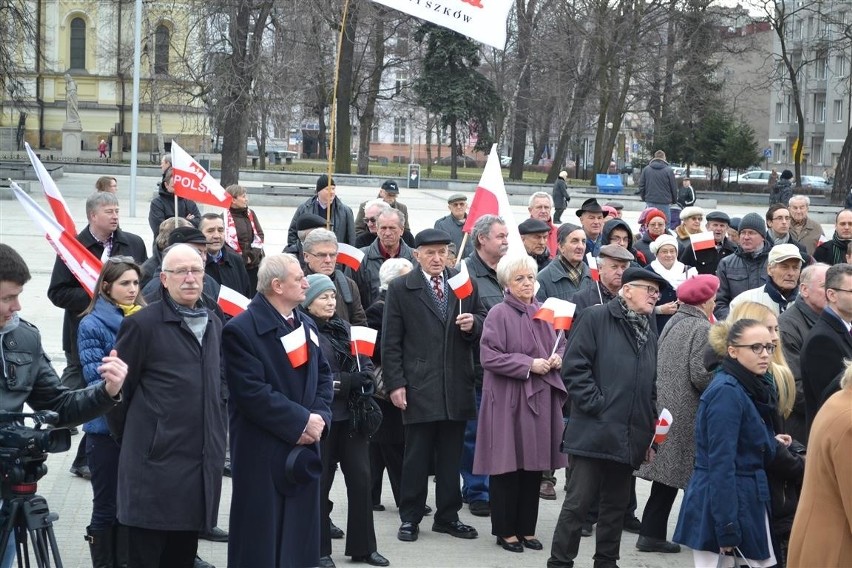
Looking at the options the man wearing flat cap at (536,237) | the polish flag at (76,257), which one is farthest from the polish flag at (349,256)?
the polish flag at (76,257)

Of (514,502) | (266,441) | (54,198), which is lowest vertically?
(514,502)

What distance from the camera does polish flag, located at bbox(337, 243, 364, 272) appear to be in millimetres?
9008

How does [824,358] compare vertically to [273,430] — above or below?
above

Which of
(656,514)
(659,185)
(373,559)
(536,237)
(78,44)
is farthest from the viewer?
(78,44)

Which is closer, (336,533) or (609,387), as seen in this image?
(609,387)

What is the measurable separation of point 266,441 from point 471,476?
3185 millimetres

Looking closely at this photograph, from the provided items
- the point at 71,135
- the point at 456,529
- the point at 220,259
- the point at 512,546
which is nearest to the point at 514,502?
the point at 512,546

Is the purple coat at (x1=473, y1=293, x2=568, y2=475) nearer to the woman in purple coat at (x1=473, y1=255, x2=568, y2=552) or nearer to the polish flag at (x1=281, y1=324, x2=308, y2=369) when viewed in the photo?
the woman in purple coat at (x1=473, y1=255, x2=568, y2=552)

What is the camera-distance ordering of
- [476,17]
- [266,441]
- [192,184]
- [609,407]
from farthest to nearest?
[476,17], [192,184], [609,407], [266,441]

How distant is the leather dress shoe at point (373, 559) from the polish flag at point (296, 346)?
5.99ft

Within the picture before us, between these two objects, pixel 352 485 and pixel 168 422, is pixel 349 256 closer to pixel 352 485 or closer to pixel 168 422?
pixel 352 485

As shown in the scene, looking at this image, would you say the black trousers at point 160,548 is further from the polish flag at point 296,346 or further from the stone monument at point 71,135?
the stone monument at point 71,135

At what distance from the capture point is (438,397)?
7.78 metres

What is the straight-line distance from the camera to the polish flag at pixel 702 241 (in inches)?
460
